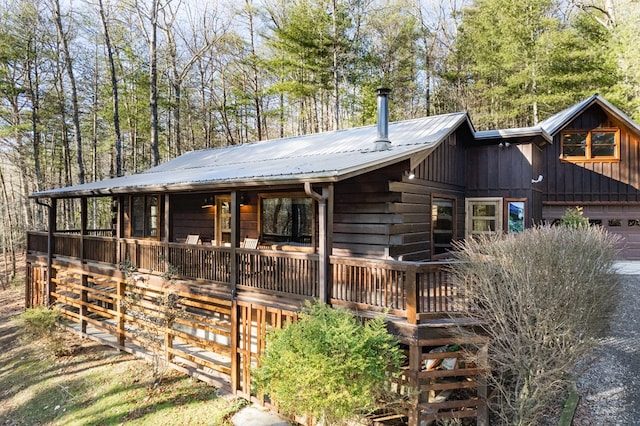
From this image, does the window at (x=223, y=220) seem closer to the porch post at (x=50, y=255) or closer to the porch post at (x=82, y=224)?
the porch post at (x=82, y=224)

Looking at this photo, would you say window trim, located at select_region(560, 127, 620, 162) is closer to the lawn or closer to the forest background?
the forest background

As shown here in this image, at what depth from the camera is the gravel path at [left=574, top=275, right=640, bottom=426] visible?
5223mm

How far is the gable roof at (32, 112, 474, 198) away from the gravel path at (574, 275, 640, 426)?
4.74 metres

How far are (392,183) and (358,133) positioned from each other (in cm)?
357

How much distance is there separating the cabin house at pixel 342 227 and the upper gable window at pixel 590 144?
39mm

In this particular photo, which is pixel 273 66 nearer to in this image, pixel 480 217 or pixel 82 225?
pixel 82 225

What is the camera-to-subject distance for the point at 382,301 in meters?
5.09

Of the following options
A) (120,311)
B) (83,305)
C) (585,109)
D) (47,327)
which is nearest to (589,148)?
(585,109)

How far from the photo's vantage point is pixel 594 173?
1157 cm

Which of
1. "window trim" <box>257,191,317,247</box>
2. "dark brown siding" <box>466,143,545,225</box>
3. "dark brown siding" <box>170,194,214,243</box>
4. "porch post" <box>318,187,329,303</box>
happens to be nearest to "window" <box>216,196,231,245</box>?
"dark brown siding" <box>170,194,214,243</box>

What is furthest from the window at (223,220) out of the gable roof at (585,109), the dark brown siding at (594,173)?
the dark brown siding at (594,173)

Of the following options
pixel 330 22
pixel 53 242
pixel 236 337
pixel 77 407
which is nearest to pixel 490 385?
pixel 236 337

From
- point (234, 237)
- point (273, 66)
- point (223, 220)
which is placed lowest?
point (234, 237)

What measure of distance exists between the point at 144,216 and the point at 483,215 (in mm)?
9785
